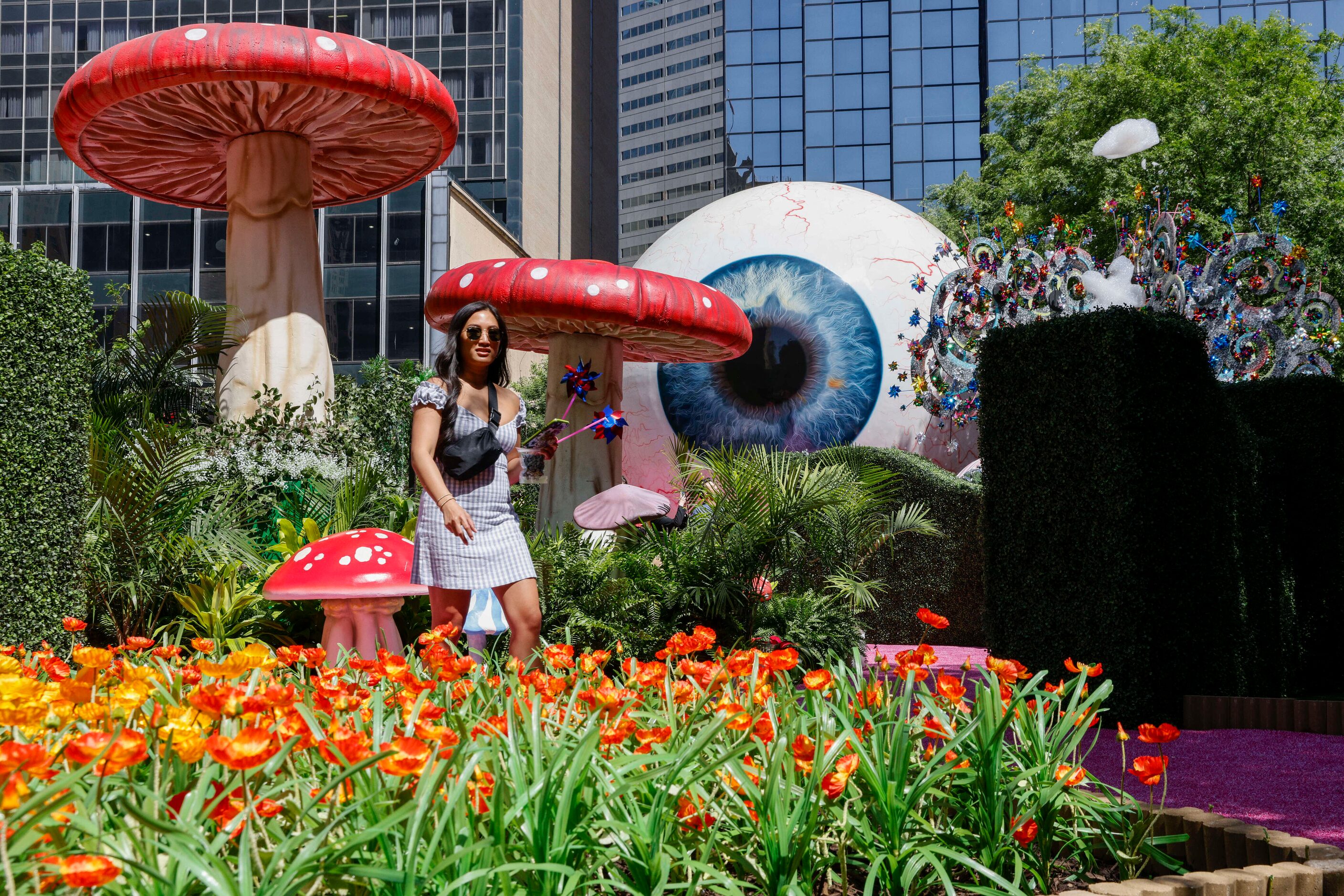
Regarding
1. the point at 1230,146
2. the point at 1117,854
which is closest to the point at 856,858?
the point at 1117,854

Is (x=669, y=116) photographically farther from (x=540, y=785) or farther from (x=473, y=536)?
(x=540, y=785)

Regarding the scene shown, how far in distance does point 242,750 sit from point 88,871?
27cm

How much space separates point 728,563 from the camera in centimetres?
705

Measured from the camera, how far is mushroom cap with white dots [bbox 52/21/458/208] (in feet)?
31.2

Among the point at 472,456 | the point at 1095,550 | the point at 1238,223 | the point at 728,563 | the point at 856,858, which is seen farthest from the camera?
the point at 1238,223

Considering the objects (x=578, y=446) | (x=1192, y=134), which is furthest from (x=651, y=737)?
(x=1192, y=134)

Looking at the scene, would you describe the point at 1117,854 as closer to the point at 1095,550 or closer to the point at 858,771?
the point at 858,771

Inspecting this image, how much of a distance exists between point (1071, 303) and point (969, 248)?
1613mm

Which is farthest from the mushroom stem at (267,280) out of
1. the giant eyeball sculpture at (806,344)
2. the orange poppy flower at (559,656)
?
the orange poppy flower at (559,656)

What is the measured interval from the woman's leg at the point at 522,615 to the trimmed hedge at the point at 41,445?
3.12 metres

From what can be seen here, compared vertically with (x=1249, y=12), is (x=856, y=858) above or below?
below

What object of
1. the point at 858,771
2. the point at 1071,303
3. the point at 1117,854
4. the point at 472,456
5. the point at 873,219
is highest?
the point at 873,219

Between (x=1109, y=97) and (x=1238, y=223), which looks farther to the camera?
(x=1109, y=97)

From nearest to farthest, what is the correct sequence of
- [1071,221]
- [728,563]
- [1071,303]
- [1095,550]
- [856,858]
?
[856,858]
[1095,550]
[728,563]
[1071,303]
[1071,221]
